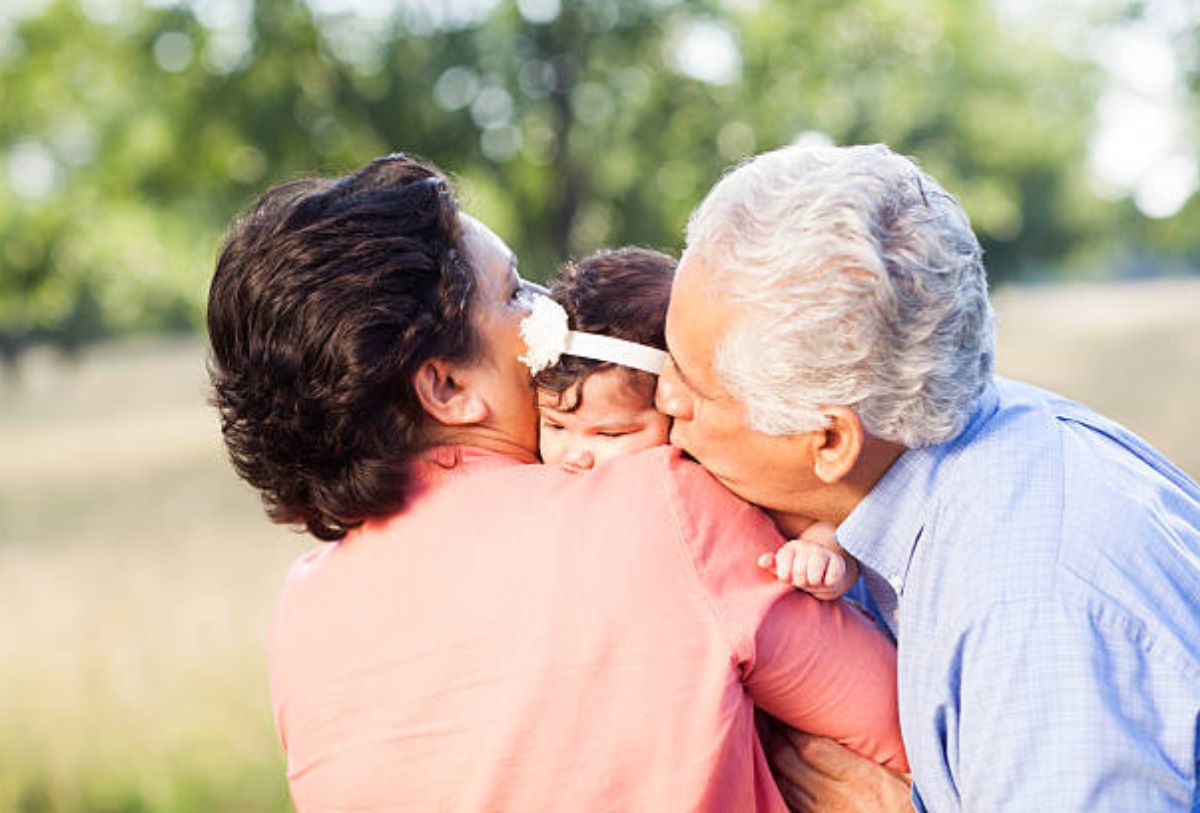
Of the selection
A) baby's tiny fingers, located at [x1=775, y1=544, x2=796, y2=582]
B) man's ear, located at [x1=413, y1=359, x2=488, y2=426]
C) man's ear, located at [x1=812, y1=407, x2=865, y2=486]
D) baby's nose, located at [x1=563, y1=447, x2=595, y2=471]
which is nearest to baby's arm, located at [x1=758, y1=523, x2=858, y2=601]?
baby's tiny fingers, located at [x1=775, y1=544, x2=796, y2=582]

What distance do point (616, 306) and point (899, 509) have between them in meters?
0.61

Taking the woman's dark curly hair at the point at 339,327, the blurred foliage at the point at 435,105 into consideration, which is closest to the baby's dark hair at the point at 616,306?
the woman's dark curly hair at the point at 339,327

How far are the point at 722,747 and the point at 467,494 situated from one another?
20.1 inches

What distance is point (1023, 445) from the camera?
1.88 meters

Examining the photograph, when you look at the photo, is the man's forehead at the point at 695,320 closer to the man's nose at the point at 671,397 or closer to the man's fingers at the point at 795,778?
the man's nose at the point at 671,397

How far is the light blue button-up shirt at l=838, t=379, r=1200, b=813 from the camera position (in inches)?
65.8

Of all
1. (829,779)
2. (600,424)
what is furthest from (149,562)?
(829,779)

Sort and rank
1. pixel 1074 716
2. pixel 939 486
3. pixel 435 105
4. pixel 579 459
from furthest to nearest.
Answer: pixel 435 105 < pixel 579 459 < pixel 939 486 < pixel 1074 716

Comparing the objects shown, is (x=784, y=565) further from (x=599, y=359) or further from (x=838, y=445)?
(x=599, y=359)

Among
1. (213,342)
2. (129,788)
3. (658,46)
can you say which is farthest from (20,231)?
(213,342)

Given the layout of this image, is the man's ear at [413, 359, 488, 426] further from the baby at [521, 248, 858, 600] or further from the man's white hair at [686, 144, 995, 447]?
the man's white hair at [686, 144, 995, 447]

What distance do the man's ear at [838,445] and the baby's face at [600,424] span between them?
372 mm

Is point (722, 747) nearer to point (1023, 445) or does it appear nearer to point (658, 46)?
point (1023, 445)

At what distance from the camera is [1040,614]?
1720 millimetres
